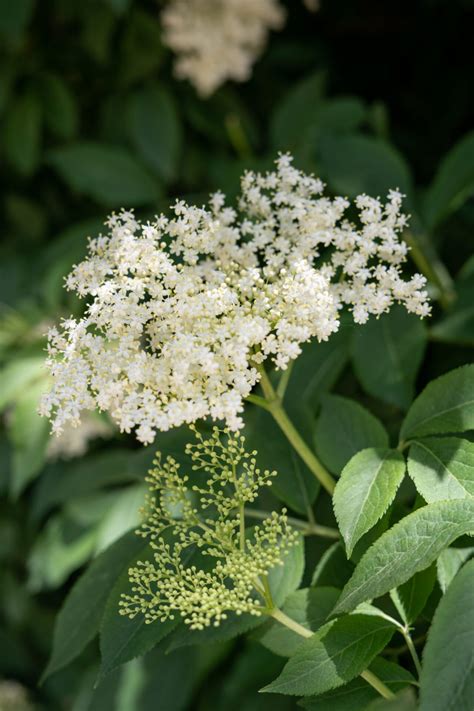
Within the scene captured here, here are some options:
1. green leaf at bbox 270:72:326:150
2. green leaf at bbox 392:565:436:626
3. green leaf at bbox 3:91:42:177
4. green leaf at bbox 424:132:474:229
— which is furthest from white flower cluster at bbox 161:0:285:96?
green leaf at bbox 392:565:436:626

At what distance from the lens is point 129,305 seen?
0.96 meters

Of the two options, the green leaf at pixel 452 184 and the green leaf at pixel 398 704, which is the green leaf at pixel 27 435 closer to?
the green leaf at pixel 452 184

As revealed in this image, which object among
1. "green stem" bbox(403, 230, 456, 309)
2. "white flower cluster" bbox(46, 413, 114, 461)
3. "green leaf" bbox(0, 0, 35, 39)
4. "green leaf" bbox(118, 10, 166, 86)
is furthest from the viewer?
"green leaf" bbox(118, 10, 166, 86)

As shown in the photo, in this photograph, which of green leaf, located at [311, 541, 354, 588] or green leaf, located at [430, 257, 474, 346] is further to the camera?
green leaf, located at [430, 257, 474, 346]

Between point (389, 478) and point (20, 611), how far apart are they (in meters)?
2.40

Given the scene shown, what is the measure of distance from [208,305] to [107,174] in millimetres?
1635

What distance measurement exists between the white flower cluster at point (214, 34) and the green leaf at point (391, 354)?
1.35 meters

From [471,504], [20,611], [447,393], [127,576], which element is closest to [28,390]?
[127,576]

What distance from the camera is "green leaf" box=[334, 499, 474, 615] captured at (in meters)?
0.83

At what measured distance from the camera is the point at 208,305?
3.03ft

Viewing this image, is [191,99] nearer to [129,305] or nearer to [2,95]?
[2,95]

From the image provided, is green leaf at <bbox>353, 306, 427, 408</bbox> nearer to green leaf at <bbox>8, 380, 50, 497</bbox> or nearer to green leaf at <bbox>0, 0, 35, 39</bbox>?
green leaf at <bbox>8, 380, 50, 497</bbox>

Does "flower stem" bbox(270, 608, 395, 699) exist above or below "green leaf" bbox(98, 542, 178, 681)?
below

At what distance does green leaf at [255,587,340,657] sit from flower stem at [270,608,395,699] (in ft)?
0.04
